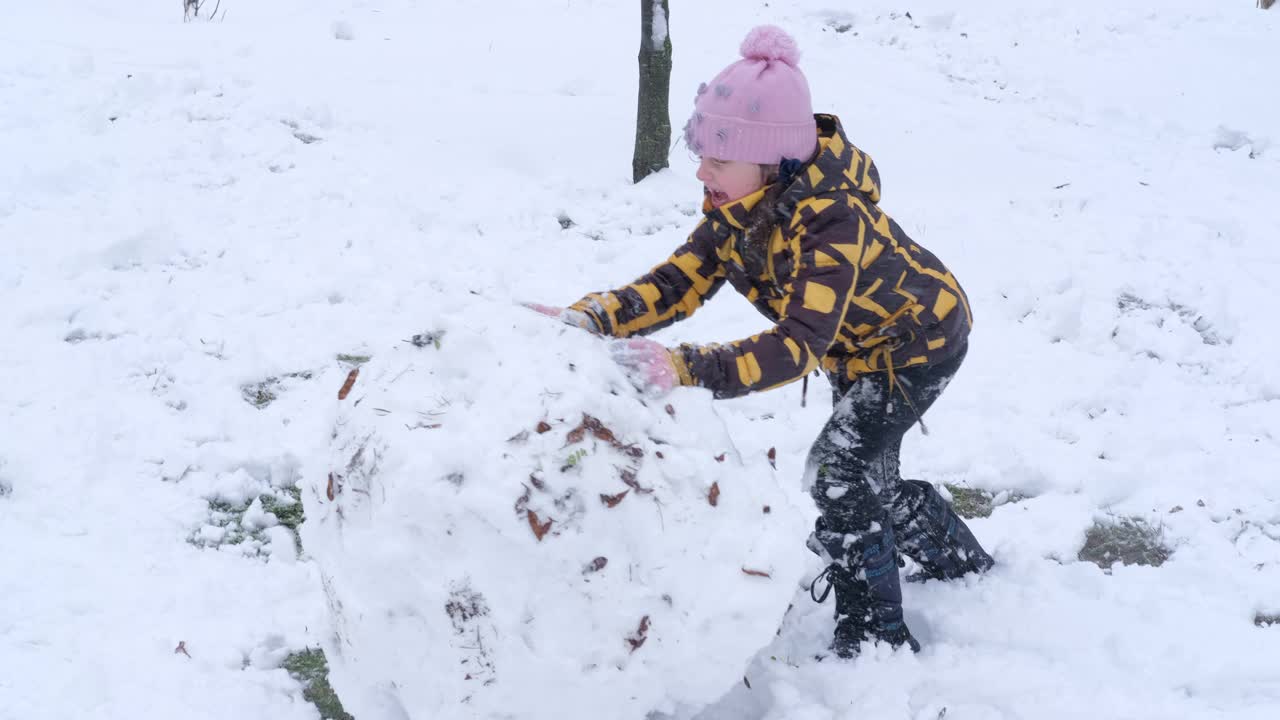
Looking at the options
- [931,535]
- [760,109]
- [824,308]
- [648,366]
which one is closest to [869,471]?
[931,535]

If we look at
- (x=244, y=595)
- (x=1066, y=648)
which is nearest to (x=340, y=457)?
(x=244, y=595)

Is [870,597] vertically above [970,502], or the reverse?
[870,597]

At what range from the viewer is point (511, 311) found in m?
2.48

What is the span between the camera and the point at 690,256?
3035mm

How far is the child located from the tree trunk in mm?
4291

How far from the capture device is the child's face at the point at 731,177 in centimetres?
268

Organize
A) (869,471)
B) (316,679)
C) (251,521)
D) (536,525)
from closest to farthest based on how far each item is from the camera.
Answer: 1. (536,525)
2. (316,679)
3. (869,471)
4. (251,521)

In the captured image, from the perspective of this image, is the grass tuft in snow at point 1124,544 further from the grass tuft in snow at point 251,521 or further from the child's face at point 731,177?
the grass tuft in snow at point 251,521

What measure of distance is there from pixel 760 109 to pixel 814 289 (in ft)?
1.73

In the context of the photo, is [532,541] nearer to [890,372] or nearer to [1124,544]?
[890,372]

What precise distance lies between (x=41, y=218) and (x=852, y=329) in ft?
17.2

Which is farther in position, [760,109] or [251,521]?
[251,521]

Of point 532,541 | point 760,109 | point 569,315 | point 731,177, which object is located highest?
point 760,109

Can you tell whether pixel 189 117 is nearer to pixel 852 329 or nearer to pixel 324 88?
pixel 324 88
